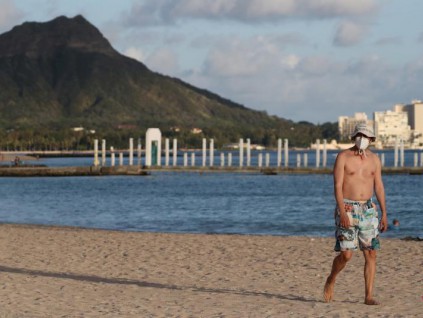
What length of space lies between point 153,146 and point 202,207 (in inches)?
2275

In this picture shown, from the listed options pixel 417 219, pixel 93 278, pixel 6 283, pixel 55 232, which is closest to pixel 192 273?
pixel 93 278

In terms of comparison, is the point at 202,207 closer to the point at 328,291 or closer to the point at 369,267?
the point at 328,291

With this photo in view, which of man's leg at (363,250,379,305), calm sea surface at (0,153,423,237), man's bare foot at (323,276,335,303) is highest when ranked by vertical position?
man's leg at (363,250,379,305)

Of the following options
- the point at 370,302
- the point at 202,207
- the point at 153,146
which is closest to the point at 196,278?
the point at 370,302

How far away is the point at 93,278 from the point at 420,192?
55645mm

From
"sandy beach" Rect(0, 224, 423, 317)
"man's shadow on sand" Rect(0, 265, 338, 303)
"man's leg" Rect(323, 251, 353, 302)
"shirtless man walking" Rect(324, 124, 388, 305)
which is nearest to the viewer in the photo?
"shirtless man walking" Rect(324, 124, 388, 305)

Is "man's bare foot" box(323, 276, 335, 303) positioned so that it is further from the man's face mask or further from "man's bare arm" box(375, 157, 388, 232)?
the man's face mask

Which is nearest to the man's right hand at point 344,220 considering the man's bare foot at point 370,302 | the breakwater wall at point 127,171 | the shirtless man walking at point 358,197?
the shirtless man walking at point 358,197

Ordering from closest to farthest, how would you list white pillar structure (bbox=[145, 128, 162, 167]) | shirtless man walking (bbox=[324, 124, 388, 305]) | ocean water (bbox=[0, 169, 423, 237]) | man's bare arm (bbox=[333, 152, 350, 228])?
man's bare arm (bbox=[333, 152, 350, 228]) < shirtless man walking (bbox=[324, 124, 388, 305]) < ocean water (bbox=[0, 169, 423, 237]) < white pillar structure (bbox=[145, 128, 162, 167])

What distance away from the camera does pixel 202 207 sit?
5175 cm

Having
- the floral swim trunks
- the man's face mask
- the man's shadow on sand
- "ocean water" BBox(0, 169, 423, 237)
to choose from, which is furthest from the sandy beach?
"ocean water" BBox(0, 169, 423, 237)

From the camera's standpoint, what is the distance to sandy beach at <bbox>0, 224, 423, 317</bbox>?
12.7 m

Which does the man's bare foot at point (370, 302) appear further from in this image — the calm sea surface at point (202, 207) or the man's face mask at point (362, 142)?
the calm sea surface at point (202, 207)

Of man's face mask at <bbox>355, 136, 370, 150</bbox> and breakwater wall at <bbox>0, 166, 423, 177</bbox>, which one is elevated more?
man's face mask at <bbox>355, 136, 370, 150</bbox>
